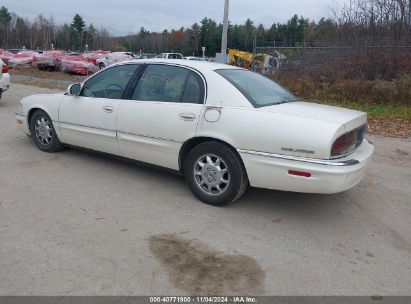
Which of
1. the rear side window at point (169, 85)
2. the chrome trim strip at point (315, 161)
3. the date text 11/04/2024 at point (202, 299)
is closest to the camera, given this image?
the date text 11/04/2024 at point (202, 299)

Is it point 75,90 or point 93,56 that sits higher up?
point 93,56

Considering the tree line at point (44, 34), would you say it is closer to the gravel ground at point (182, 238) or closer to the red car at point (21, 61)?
the red car at point (21, 61)

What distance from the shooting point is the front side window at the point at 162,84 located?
4.50 metres

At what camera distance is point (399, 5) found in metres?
16.1

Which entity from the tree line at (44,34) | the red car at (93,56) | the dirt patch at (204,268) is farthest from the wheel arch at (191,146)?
the tree line at (44,34)

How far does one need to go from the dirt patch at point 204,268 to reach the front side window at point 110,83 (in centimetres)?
226

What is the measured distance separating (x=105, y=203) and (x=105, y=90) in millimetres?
1637

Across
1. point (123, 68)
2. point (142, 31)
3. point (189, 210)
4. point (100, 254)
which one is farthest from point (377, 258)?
point (142, 31)

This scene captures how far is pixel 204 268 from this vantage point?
3.06m

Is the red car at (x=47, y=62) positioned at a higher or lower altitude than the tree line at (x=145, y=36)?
lower

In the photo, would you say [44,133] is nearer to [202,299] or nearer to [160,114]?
[160,114]

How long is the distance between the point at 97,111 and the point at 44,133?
1.36 metres

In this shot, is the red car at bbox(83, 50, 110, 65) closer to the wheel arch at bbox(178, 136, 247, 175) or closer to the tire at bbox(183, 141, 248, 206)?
the wheel arch at bbox(178, 136, 247, 175)

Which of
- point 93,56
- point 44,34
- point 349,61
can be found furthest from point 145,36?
point 349,61
